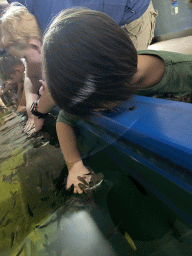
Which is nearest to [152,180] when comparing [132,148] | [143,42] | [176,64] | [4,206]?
[132,148]

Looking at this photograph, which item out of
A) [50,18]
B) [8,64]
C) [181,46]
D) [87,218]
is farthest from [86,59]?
[181,46]

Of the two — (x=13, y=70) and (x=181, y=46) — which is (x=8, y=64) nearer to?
(x=13, y=70)

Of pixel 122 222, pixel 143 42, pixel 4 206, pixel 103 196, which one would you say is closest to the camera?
pixel 122 222

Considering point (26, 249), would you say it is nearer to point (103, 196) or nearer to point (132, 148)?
point (103, 196)

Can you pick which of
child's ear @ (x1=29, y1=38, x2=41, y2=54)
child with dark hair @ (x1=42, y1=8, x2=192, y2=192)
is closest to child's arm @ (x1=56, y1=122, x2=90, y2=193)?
child with dark hair @ (x1=42, y1=8, x2=192, y2=192)

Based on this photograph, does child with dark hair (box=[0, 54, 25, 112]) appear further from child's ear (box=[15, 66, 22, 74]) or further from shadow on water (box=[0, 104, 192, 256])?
shadow on water (box=[0, 104, 192, 256])

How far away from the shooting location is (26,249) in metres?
0.79

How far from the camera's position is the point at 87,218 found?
829 mm

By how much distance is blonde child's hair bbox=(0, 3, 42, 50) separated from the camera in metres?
1.48

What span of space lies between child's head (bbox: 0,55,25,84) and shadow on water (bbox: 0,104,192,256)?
62.2 inches

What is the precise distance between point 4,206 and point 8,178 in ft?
0.86

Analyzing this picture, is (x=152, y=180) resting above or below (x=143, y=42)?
below

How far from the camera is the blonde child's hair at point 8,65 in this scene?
6.82 feet

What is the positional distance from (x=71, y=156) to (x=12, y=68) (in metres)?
1.88
